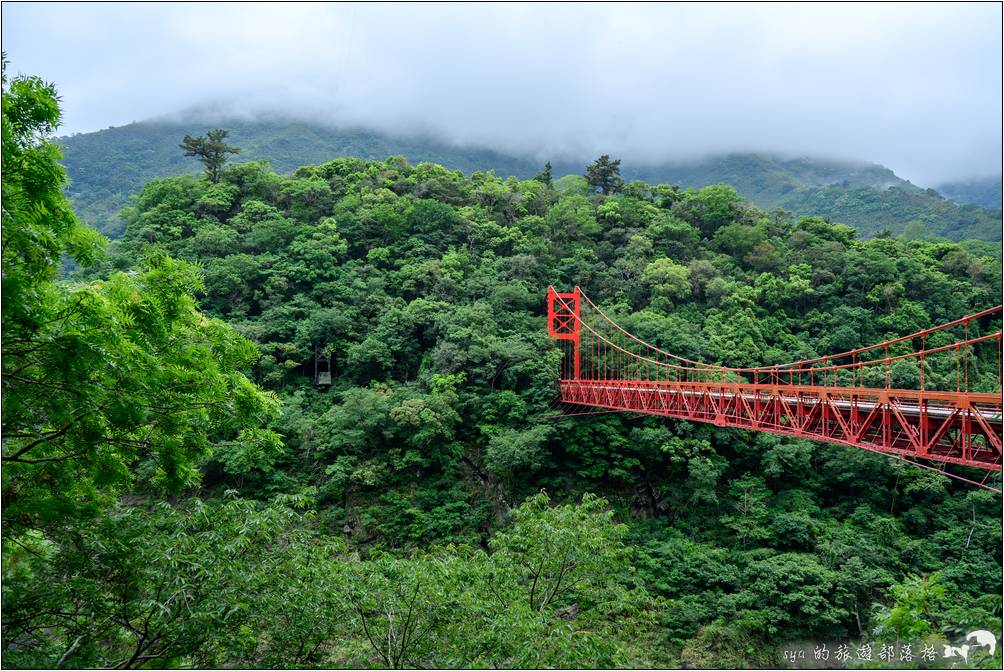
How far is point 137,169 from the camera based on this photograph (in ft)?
195

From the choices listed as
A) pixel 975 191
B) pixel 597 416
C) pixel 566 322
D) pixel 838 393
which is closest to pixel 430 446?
pixel 597 416

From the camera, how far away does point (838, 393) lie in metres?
9.19

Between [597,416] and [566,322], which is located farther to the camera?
[566,322]

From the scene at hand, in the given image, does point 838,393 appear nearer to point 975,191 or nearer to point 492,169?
point 492,169

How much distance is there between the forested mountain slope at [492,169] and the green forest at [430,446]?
56.5 feet

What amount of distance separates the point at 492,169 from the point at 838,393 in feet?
197

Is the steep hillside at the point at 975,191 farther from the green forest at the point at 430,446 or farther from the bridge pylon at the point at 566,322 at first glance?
the bridge pylon at the point at 566,322

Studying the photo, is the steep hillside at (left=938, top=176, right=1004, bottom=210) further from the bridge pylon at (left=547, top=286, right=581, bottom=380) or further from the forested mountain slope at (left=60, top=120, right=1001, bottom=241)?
the bridge pylon at (left=547, top=286, right=581, bottom=380)

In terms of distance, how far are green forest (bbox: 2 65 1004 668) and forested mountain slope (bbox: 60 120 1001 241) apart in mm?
17224

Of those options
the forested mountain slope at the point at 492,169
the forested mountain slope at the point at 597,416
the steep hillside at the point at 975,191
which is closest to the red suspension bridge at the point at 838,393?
the forested mountain slope at the point at 597,416

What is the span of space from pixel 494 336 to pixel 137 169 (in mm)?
56933

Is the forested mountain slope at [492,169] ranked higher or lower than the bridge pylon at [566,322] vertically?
higher

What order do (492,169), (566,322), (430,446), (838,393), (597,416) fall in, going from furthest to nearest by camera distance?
1. (492,169)
2. (566,322)
3. (597,416)
4. (430,446)
5. (838,393)

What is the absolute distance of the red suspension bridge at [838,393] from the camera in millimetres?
7594
